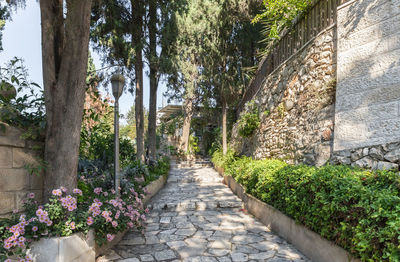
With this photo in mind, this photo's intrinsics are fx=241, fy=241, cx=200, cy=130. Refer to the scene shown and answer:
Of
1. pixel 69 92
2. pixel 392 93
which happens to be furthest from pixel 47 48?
pixel 392 93

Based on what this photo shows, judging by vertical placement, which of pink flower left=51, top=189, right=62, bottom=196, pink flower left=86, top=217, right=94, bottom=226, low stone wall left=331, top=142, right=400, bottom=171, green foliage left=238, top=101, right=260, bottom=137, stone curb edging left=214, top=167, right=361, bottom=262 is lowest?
stone curb edging left=214, top=167, right=361, bottom=262

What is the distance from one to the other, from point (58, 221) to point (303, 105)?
445 cm

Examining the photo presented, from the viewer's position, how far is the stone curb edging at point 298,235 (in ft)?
8.25

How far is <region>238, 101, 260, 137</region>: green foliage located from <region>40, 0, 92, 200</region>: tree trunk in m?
5.22

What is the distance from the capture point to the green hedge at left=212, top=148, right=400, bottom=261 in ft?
6.23

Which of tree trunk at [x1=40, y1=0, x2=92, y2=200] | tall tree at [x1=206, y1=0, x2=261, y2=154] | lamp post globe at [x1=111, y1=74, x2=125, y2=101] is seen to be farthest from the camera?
tall tree at [x1=206, y1=0, x2=261, y2=154]

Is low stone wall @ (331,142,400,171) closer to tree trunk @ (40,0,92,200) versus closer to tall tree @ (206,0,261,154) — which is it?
tree trunk @ (40,0,92,200)

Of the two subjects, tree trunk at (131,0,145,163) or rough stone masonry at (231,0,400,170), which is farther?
tree trunk at (131,0,145,163)

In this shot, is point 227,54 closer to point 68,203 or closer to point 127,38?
point 127,38

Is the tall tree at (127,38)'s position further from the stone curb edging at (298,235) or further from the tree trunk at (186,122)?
the tree trunk at (186,122)

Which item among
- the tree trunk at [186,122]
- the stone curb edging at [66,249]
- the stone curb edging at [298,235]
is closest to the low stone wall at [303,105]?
the stone curb edging at [298,235]

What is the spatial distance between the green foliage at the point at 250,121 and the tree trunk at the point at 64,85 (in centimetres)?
522

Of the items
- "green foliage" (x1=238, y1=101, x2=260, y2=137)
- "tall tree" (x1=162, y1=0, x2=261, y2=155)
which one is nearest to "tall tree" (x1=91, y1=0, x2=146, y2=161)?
"tall tree" (x1=162, y1=0, x2=261, y2=155)

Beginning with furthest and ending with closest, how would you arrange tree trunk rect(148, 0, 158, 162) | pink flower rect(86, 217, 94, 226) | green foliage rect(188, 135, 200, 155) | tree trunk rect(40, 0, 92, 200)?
1. green foliage rect(188, 135, 200, 155)
2. tree trunk rect(148, 0, 158, 162)
3. tree trunk rect(40, 0, 92, 200)
4. pink flower rect(86, 217, 94, 226)
